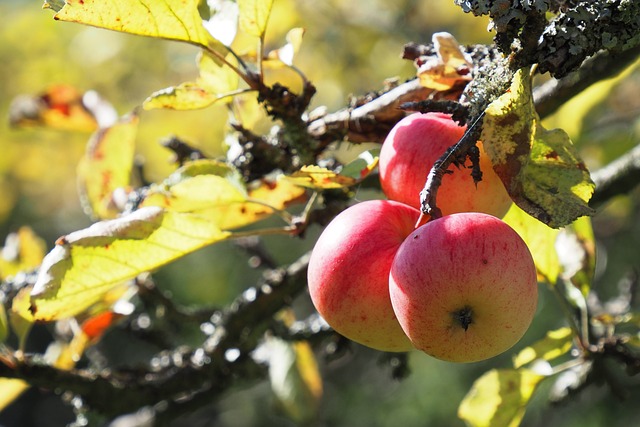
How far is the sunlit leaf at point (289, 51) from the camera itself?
98 cm

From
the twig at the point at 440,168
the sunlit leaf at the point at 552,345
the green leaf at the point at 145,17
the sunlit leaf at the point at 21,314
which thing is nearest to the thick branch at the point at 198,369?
the sunlit leaf at the point at 21,314

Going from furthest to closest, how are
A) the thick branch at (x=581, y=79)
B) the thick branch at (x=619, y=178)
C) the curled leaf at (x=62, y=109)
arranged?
the curled leaf at (x=62, y=109), the thick branch at (x=619, y=178), the thick branch at (x=581, y=79)

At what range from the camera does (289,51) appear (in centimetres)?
99

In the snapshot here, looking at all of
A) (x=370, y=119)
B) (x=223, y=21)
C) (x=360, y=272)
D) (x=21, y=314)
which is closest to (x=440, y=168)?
(x=360, y=272)

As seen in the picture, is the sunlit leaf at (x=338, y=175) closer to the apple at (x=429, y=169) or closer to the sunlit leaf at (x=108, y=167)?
the apple at (x=429, y=169)

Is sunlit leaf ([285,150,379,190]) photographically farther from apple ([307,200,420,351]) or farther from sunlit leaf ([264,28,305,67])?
sunlit leaf ([264,28,305,67])

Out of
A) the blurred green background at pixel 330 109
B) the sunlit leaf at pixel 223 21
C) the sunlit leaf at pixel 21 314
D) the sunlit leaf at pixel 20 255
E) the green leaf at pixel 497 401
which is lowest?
the blurred green background at pixel 330 109

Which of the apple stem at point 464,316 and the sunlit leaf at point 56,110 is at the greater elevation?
the apple stem at point 464,316

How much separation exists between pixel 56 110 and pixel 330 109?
171 centimetres

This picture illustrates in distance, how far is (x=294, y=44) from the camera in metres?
0.99

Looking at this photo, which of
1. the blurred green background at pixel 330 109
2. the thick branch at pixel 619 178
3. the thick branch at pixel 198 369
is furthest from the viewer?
the blurred green background at pixel 330 109

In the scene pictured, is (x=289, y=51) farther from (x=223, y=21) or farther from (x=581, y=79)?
(x=581, y=79)

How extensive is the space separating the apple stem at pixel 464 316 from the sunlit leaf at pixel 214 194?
0.38 metres

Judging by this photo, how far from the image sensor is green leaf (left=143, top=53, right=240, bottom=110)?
0.90 m
